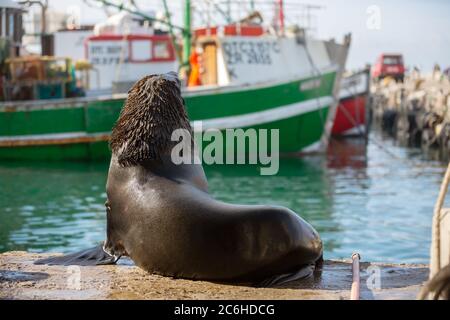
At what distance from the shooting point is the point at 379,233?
11391 millimetres

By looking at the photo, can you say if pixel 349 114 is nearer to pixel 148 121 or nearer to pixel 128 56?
pixel 128 56

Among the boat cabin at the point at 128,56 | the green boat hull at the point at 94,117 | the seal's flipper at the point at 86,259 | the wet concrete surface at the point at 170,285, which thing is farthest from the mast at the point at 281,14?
the wet concrete surface at the point at 170,285

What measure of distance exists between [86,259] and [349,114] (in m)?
24.1

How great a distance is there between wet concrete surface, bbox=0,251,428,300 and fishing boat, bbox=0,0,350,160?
1420 cm

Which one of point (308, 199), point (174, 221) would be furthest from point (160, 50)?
point (174, 221)

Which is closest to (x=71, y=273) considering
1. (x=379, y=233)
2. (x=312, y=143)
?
(x=379, y=233)

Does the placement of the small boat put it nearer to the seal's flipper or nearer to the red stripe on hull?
the red stripe on hull

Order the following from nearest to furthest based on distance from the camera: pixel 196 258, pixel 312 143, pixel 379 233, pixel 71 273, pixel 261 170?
1. pixel 196 258
2. pixel 71 273
3. pixel 379 233
4. pixel 261 170
5. pixel 312 143

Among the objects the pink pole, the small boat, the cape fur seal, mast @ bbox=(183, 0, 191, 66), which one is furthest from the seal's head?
the small boat

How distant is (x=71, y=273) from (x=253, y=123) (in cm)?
1560

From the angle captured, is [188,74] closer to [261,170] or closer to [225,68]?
[225,68]

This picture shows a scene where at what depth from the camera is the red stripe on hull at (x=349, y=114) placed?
29.0 m

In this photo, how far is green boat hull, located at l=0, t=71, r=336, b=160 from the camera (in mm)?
19688

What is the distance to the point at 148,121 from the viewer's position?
5.46 metres
